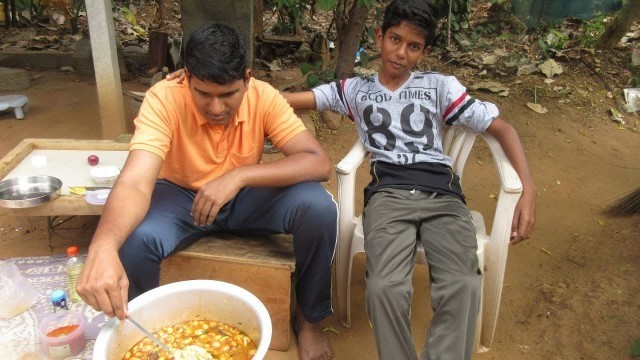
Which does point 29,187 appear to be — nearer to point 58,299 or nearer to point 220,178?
point 58,299

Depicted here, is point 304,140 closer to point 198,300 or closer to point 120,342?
point 198,300

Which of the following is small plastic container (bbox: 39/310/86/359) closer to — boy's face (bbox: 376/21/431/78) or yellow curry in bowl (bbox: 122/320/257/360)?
yellow curry in bowl (bbox: 122/320/257/360)

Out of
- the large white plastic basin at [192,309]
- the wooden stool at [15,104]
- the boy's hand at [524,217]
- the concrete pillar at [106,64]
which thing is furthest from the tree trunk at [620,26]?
the wooden stool at [15,104]

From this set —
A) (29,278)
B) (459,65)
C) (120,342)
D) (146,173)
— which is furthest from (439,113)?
(459,65)

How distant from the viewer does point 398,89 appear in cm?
248

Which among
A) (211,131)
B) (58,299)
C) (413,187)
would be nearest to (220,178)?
(211,131)

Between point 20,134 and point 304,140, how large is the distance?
12.2 ft

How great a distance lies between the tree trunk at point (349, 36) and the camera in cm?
443

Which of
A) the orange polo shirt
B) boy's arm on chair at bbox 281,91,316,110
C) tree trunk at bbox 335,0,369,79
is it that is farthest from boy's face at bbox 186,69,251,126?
tree trunk at bbox 335,0,369,79

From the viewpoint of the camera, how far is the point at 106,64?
3994 mm

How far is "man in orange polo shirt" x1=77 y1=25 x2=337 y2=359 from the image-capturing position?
1.84 metres

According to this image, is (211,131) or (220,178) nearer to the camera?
(220,178)

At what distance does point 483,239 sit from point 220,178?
46.4 inches

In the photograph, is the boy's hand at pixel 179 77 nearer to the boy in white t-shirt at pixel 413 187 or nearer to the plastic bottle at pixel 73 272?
the boy in white t-shirt at pixel 413 187
